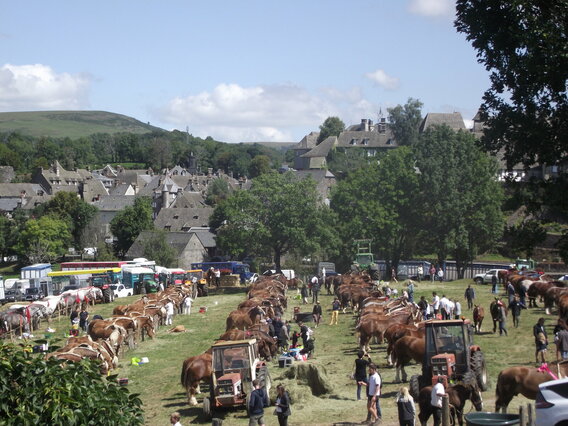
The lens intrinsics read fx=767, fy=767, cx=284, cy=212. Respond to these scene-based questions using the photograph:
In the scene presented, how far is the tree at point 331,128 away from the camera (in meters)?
165

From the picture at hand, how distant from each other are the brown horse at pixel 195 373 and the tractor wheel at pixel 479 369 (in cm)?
739

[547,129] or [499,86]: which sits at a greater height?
[499,86]

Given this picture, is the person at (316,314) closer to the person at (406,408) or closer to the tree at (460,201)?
the person at (406,408)

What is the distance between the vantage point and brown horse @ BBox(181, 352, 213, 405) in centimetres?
2223

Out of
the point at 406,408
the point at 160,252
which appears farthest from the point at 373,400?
the point at 160,252

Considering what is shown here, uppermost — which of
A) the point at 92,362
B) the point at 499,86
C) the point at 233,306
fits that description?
the point at 499,86

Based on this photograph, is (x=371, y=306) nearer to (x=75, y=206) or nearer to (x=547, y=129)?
(x=547, y=129)

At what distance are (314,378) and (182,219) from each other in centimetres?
8604

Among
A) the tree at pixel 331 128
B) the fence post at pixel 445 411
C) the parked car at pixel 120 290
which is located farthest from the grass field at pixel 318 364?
the tree at pixel 331 128

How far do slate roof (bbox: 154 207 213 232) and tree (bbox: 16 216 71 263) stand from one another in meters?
13.3

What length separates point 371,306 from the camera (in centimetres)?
3525

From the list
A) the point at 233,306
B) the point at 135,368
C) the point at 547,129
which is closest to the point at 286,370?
the point at 135,368

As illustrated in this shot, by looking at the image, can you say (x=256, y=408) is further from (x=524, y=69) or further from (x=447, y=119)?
(x=447, y=119)

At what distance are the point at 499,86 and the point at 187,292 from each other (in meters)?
30.0
